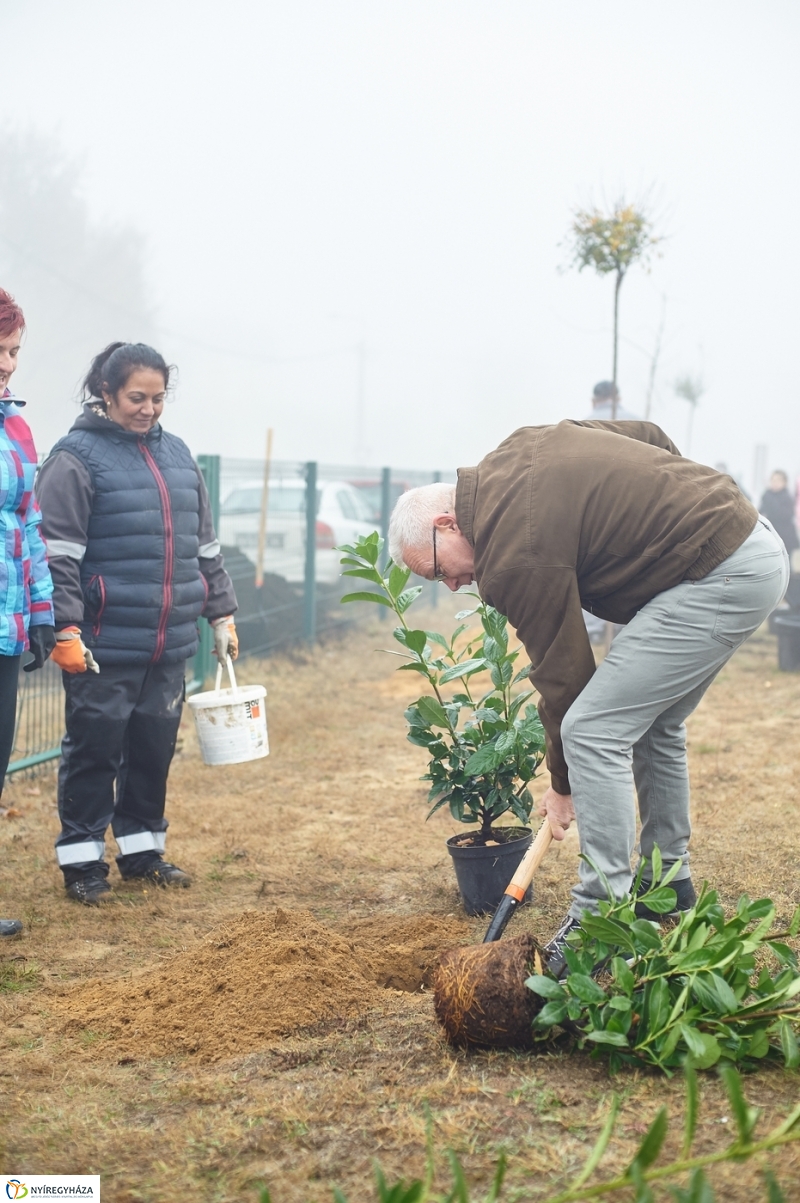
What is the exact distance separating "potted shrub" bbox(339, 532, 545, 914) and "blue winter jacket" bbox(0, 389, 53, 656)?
976 millimetres

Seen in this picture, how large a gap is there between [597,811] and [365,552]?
1.15 meters

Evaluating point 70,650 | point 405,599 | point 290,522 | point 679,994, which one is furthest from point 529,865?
point 290,522

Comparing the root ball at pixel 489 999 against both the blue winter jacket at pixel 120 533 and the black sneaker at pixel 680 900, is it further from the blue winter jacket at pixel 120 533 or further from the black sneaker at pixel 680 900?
the blue winter jacket at pixel 120 533

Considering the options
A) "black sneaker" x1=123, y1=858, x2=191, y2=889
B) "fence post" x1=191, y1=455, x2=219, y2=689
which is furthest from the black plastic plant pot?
"fence post" x1=191, y1=455, x2=219, y2=689

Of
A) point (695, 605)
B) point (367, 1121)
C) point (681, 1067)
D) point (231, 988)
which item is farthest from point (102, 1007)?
point (695, 605)

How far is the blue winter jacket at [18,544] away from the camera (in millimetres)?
3236

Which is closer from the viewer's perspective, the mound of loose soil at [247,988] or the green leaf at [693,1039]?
the green leaf at [693,1039]

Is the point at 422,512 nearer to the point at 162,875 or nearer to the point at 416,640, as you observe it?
the point at 416,640

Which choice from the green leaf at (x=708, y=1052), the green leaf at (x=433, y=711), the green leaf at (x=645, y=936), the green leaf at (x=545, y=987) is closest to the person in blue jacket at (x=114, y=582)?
the green leaf at (x=433, y=711)

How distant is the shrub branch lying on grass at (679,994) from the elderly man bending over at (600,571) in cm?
27

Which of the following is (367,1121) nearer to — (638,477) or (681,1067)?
(681,1067)

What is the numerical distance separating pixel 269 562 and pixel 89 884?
5.33 meters

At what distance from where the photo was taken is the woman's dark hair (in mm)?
3709

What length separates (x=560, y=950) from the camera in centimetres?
266
